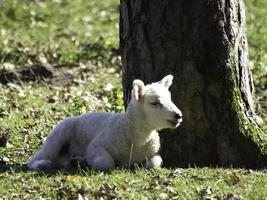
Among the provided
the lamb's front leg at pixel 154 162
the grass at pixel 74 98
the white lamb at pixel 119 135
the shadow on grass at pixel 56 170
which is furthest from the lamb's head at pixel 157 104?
the shadow on grass at pixel 56 170

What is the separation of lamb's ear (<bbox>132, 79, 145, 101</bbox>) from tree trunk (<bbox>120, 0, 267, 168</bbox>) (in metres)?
0.56

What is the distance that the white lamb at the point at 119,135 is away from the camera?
22.6ft

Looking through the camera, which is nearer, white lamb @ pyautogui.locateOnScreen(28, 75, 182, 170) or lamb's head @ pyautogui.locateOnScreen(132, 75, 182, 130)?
lamb's head @ pyautogui.locateOnScreen(132, 75, 182, 130)

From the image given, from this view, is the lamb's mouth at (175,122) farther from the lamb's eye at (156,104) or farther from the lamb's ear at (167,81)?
the lamb's ear at (167,81)

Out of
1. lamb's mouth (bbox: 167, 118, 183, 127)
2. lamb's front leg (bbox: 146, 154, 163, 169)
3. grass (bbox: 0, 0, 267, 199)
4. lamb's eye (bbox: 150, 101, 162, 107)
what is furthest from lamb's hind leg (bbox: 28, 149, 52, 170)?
lamb's mouth (bbox: 167, 118, 183, 127)

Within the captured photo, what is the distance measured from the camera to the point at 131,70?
7656 millimetres

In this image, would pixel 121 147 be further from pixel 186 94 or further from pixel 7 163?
pixel 7 163

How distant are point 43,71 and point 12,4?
5.41 metres

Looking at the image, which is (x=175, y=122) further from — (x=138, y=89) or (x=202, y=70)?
(x=202, y=70)

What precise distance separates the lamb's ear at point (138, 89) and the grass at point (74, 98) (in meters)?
0.74

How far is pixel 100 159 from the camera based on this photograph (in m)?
7.11

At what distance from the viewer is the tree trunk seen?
7.21 meters

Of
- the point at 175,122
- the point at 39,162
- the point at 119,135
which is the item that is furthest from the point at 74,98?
the point at 175,122

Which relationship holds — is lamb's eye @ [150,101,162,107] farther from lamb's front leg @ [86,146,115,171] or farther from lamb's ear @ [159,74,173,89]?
lamb's front leg @ [86,146,115,171]
